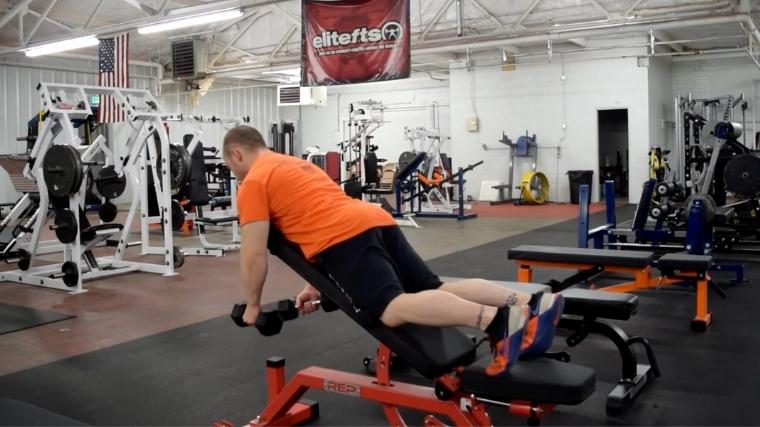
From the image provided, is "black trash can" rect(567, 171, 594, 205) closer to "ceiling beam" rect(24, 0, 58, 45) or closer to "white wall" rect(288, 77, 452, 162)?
"white wall" rect(288, 77, 452, 162)

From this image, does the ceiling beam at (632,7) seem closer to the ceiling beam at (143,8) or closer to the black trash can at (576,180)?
the black trash can at (576,180)

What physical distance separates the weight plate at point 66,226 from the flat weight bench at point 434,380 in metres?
3.51

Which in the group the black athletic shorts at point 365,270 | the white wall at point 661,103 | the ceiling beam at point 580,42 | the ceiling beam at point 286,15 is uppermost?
the ceiling beam at point 286,15

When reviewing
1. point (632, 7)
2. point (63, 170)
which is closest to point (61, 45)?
point (63, 170)

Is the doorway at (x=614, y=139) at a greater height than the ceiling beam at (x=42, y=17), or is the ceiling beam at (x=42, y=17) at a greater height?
the ceiling beam at (x=42, y=17)

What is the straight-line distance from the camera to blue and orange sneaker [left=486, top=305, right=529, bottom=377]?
2.07 metres

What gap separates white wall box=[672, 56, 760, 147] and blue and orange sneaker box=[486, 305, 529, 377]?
491 inches

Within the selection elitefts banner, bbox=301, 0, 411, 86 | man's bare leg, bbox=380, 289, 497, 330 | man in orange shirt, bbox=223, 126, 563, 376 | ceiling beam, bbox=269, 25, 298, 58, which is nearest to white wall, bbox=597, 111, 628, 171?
ceiling beam, bbox=269, 25, 298, 58

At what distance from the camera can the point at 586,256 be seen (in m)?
4.27

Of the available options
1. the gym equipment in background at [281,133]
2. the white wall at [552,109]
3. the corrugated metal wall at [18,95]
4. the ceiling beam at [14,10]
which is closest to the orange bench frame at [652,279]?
the white wall at [552,109]

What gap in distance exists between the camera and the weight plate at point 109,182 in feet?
19.9

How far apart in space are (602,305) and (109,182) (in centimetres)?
→ 471

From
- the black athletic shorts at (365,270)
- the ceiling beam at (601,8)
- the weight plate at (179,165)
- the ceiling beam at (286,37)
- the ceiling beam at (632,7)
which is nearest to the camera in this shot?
the black athletic shorts at (365,270)

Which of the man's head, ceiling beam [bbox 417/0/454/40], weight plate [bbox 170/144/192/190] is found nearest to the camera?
the man's head
